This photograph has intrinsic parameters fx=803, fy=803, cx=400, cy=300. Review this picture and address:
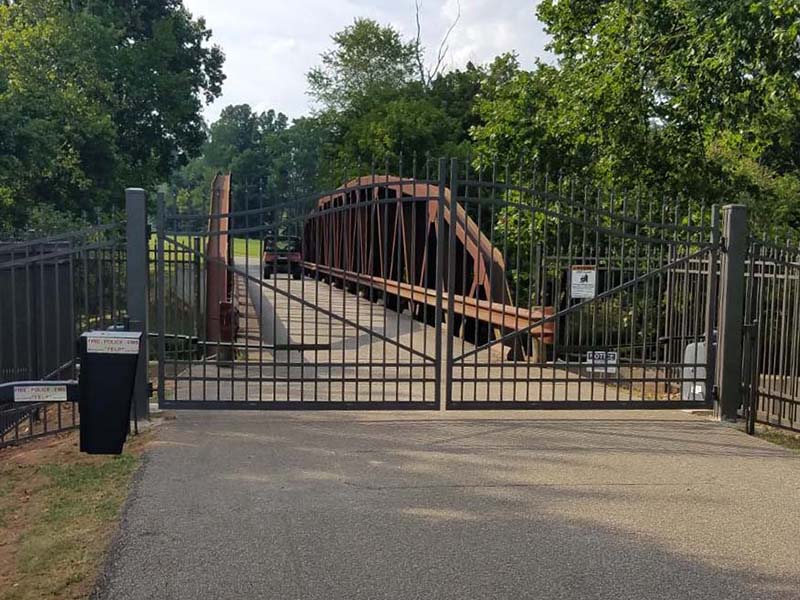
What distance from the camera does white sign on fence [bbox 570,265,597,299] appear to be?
855 cm

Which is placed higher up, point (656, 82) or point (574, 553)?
point (656, 82)

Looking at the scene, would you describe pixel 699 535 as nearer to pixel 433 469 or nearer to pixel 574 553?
pixel 574 553

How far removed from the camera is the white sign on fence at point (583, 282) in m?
8.55

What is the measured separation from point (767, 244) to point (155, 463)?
633cm

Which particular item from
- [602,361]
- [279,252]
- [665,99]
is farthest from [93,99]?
[602,361]

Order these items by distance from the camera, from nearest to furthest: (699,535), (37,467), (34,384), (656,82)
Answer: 1. (699,535)
2. (34,384)
3. (37,467)
4. (656,82)

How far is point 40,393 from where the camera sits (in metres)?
6.10

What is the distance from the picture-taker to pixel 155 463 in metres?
6.54

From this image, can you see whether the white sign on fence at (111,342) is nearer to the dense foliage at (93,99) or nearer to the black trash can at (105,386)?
the black trash can at (105,386)

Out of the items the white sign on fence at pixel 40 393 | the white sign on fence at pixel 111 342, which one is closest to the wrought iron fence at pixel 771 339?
the white sign on fence at pixel 111 342

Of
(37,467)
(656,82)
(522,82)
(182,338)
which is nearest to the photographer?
→ (37,467)

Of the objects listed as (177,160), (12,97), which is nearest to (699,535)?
(12,97)

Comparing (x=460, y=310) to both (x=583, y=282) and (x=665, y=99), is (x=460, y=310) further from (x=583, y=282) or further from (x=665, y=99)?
(x=583, y=282)

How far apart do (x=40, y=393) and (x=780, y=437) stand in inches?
271
